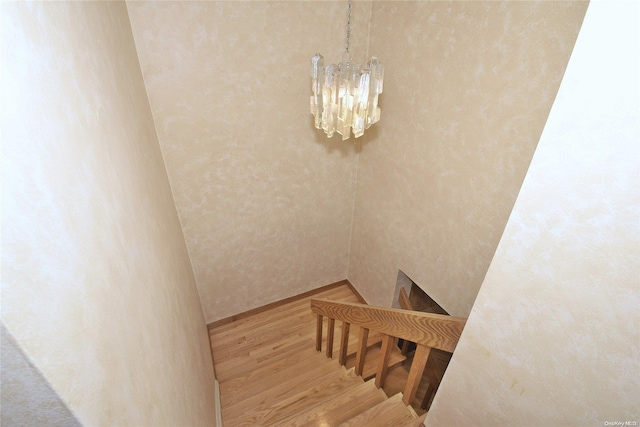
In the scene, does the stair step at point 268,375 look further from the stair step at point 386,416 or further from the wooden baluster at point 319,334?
the stair step at point 386,416

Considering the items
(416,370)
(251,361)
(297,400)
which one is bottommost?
(251,361)

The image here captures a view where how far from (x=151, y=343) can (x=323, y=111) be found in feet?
4.70

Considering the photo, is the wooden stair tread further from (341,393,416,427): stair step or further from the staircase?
(341,393,416,427): stair step

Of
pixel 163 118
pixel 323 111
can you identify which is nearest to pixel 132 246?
pixel 323 111

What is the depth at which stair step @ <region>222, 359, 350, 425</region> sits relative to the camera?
2389 millimetres

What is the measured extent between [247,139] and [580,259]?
2379 mm

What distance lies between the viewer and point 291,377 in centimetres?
272

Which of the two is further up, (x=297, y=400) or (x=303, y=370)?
(x=297, y=400)

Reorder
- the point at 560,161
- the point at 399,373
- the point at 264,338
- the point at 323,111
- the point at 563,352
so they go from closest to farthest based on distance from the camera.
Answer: the point at 560,161 < the point at 563,352 < the point at 323,111 < the point at 399,373 < the point at 264,338

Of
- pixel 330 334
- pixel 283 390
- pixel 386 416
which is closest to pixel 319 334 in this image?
pixel 330 334

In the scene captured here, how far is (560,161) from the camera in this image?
2.28 ft

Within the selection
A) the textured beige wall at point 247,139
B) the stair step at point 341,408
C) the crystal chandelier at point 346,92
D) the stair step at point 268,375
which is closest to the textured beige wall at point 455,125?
the textured beige wall at point 247,139

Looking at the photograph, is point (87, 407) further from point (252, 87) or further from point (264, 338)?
point (264, 338)

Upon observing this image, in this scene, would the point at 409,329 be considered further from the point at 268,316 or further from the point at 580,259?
the point at 268,316
